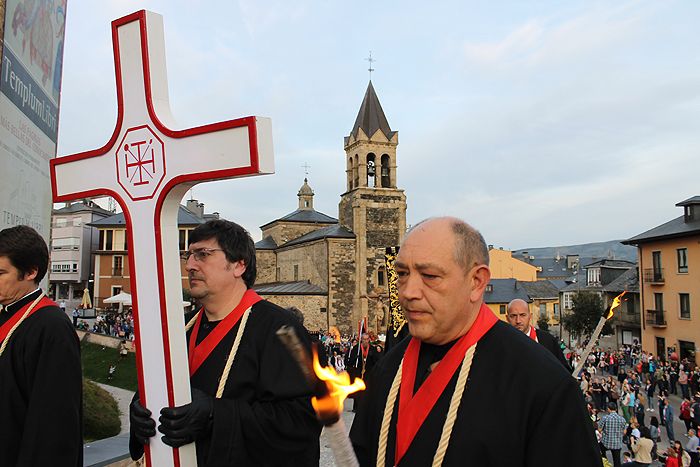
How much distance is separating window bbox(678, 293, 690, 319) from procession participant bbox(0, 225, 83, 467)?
32701 mm

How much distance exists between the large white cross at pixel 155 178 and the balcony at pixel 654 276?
3403cm

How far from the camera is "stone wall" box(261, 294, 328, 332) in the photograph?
142 feet

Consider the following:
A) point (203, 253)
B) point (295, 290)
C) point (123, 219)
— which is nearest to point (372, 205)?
point (295, 290)

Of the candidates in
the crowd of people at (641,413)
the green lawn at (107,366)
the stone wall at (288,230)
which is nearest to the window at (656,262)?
the crowd of people at (641,413)

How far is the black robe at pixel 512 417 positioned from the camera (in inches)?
71.0

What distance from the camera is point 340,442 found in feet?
4.54

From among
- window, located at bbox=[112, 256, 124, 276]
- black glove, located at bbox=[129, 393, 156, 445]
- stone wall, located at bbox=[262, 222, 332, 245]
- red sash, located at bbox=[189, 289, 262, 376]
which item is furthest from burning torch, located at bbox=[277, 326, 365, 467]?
window, located at bbox=[112, 256, 124, 276]

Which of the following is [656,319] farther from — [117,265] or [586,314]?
[117,265]

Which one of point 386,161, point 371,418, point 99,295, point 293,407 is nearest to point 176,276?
point 293,407

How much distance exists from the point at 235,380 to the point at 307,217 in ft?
180

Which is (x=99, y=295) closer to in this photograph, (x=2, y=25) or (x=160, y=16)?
(x=2, y=25)

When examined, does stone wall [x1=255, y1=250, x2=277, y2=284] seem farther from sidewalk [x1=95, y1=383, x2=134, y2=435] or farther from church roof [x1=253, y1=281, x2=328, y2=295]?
sidewalk [x1=95, y1=383, x2=134, y2=435]

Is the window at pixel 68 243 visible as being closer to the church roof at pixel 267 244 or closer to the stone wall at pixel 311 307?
the church roof at pixel 267 244

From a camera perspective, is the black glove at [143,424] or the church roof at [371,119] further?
the church roof at [371,119]
